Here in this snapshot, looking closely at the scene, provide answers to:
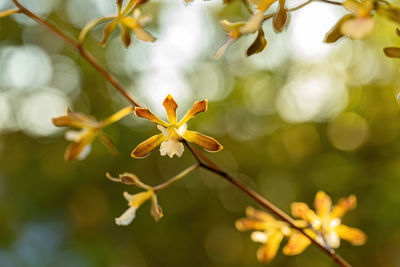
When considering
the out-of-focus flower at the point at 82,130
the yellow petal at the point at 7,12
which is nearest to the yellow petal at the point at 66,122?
the out-of-focus flower at the point at 82,130

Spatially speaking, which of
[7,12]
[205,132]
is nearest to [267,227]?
[7,12]

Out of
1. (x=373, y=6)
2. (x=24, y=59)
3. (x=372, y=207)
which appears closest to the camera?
(x=373, y=6)

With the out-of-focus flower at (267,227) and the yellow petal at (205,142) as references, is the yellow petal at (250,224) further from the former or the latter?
the yellow petal at (205,142)

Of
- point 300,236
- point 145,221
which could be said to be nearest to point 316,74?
point 145,221

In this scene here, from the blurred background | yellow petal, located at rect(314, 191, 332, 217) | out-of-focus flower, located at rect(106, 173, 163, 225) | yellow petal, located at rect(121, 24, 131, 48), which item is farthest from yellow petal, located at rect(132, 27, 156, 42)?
the blurred background

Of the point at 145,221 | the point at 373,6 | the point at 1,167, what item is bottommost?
the point at 145,221

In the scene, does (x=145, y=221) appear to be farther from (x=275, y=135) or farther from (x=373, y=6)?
(x=373, y=6)

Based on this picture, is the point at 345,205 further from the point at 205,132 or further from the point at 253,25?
the point at 205,132
